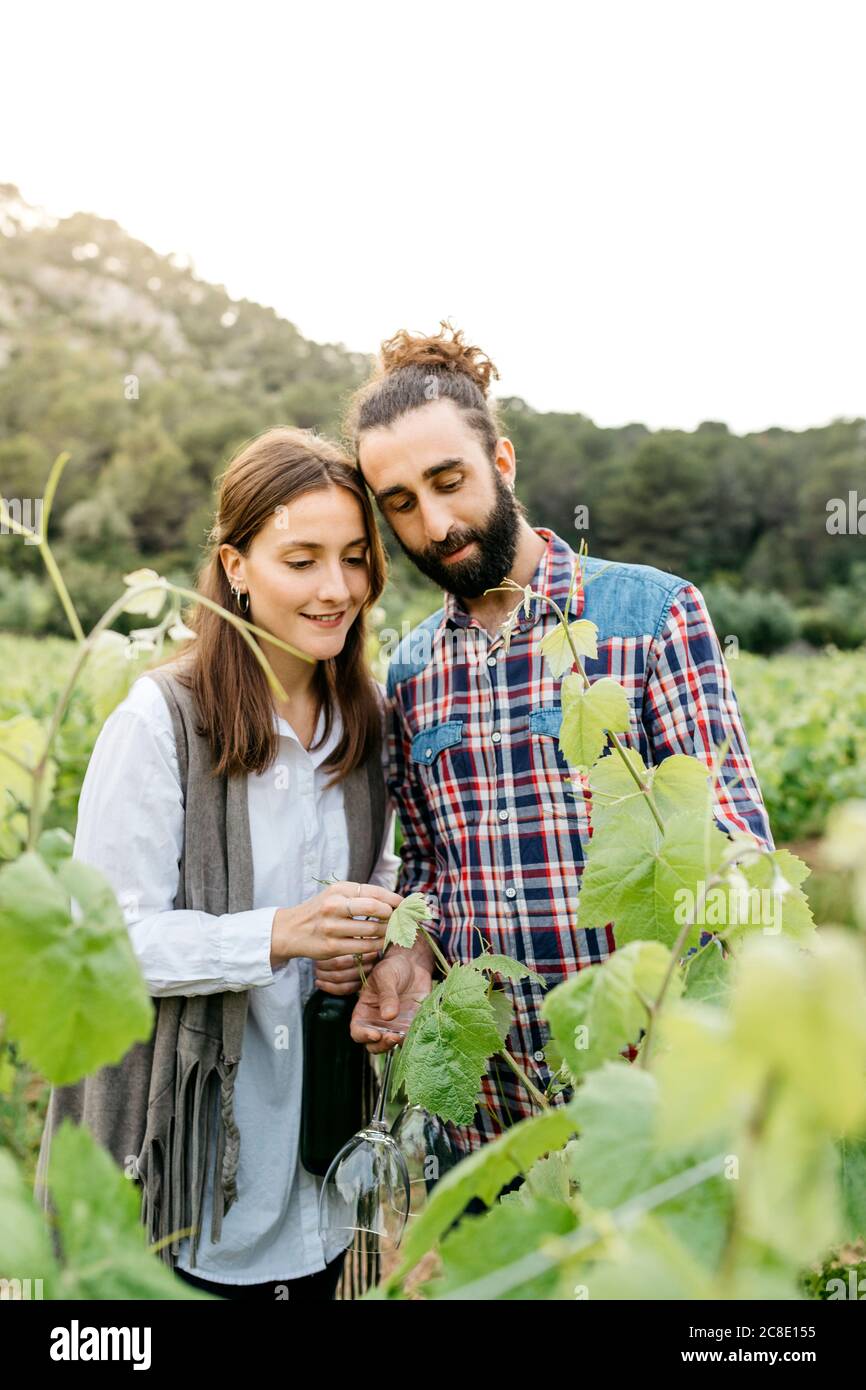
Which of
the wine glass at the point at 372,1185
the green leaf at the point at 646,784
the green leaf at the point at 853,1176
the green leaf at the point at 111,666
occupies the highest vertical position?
the green leaf at the point at 111,666

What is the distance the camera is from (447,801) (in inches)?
93.5

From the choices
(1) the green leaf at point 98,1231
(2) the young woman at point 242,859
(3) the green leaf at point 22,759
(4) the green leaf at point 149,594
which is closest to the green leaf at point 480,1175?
(1) the green leaf at point 98,1231

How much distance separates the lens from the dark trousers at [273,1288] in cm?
211

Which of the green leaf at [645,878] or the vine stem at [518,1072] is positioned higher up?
the green leaf at [645,878]

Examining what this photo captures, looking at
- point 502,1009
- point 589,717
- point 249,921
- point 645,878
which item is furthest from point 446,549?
point 645,878

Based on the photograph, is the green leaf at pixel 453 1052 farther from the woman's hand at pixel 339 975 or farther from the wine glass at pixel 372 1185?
the woman's hand at pixel 339 975

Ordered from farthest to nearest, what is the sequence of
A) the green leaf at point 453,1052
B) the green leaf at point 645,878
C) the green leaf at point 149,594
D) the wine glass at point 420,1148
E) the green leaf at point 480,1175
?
1. the wine glass at point 420,1148
2. the green leaf at point 453,1052
3. the green leaf at point 645,878
4. the green leaf at point 149,594
5. the green leaf at point 480,1175

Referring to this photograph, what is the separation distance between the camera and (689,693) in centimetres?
217

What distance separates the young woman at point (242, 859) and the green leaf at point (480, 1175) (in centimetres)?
111

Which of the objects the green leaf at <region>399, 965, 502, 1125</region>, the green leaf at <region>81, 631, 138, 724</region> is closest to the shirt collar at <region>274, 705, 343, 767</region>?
the green leaf at <region>399, 965, 502, 1125</region>
